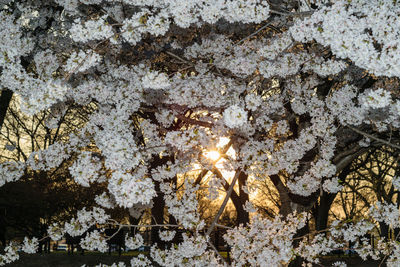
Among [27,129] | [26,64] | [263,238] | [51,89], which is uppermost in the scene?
[27,129]

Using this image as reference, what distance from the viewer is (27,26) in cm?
746

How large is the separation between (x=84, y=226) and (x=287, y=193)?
167 inches

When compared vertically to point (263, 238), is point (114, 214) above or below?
above

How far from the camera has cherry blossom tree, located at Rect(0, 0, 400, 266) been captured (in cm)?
412

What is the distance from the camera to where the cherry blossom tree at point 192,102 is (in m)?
4.12

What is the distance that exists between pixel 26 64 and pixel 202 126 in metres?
3.49

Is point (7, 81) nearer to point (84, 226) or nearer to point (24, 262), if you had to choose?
point (84, 226)

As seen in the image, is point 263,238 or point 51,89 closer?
point 51,89

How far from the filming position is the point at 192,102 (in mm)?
5832

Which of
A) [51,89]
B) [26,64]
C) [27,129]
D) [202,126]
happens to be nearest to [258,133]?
[202,126]

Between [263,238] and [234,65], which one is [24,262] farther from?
[234,65]

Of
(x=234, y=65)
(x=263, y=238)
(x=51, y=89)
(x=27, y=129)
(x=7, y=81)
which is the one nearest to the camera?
(x=51, y=89)

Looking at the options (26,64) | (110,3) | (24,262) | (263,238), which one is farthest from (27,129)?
(263,238)

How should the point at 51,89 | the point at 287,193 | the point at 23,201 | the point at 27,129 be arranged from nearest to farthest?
the point at 51,89 → the point at 287,193 → the point at 23,201 → the point at 27,129
